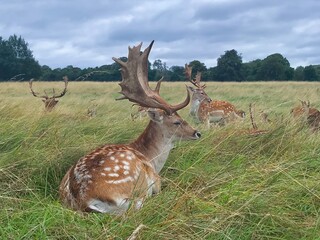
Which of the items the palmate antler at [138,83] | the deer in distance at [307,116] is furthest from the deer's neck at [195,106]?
the palmate antler at [138,83]

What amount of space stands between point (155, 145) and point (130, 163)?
1.06m

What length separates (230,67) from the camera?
5759 centimetres

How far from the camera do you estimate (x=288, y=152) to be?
5.59m

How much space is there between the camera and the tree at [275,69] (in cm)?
5912

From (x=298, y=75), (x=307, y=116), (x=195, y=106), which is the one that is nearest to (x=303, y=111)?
(x=307, y=116)

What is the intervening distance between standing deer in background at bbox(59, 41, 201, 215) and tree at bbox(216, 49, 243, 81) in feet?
163

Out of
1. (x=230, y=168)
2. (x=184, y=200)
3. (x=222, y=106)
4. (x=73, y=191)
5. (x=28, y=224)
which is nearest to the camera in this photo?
(x=28, y=224)

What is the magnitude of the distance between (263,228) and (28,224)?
130 centimetres

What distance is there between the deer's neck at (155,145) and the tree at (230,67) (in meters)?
49.9

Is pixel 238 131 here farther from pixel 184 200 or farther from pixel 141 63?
pixel 184 200

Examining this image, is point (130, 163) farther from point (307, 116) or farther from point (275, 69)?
point (275, 69)

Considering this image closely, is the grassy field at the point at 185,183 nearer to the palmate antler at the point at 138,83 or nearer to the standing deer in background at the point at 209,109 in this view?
the palmate antler at the point at 138,83

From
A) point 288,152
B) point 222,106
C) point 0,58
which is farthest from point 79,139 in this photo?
point 0,58

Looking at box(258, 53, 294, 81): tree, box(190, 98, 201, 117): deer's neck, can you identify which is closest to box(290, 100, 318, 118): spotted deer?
box(190, 98, 201, 117): deer's neck
